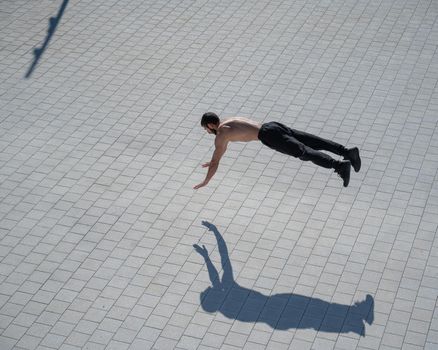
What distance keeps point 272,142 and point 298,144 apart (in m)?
0.30

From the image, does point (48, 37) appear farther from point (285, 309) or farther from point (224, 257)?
point (285, 309)

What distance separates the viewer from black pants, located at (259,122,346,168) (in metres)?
8.41

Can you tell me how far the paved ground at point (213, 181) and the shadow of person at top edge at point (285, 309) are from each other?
0.02m

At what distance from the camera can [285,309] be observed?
770 centimetres

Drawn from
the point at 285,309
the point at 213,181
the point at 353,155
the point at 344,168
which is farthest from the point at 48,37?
the point at 285,309

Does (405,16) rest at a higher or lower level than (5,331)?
lower

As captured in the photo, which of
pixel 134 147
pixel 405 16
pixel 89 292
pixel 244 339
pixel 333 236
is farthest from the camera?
pixel 405 16

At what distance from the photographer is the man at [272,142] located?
330 inches

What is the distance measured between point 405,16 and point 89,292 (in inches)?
323

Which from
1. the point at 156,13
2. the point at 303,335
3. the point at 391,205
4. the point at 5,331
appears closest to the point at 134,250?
the point at 5,331

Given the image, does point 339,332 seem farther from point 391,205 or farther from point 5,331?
point 5,331

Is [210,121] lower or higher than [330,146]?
higher

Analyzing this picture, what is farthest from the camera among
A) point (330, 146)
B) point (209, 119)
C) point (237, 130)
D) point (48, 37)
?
point (48, 37)

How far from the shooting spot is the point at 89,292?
8055 millimetres
